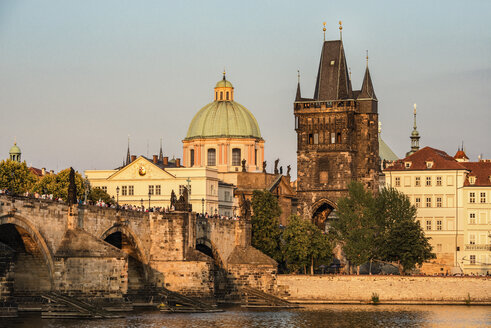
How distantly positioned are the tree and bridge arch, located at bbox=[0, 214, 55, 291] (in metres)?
42.8

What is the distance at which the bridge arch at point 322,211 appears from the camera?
146 m

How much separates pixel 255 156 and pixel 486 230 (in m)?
53.6

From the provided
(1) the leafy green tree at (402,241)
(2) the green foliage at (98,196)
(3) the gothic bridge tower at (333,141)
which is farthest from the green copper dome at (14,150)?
(1) the leafy green tree at (402,241)

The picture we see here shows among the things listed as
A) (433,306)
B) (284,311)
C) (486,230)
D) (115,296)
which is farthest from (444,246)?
(115,296)

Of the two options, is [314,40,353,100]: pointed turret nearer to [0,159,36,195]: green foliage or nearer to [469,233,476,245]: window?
[469,233,476,245]: window

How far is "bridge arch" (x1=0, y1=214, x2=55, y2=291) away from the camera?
8606 centimetres

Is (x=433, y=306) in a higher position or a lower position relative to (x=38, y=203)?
lower

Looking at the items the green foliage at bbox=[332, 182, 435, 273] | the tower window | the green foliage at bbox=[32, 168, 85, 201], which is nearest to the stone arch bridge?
the green foliage at bbox=[332, 182, 435, 273]

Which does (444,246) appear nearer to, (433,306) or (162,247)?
(433,306)

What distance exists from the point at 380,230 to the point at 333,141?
75.8 ft

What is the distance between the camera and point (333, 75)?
148625mm

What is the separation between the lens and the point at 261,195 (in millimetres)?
125125

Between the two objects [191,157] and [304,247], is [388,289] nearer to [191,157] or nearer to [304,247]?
[304,247]

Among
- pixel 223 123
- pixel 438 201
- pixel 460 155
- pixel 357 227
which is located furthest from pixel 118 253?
pixel 223 123
